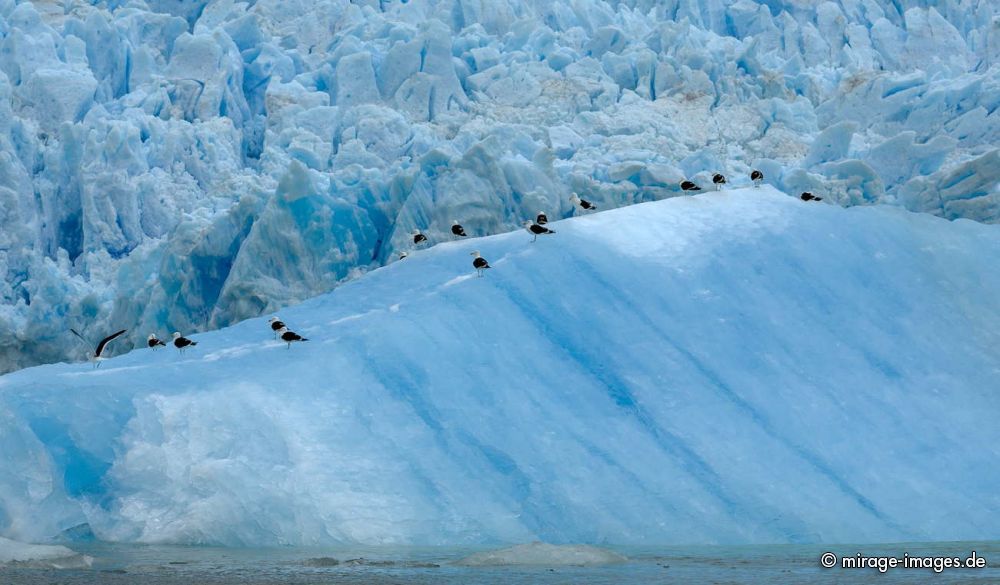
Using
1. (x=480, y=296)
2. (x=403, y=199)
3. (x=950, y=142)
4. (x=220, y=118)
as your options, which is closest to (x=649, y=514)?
(x=480, y=296)

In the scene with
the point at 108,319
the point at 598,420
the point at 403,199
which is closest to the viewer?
the point at 598,420

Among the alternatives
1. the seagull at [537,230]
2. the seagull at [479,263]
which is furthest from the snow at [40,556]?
the seagull at [537,230]

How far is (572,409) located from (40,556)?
330 cm

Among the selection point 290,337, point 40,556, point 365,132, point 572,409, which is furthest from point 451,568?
point 365,132

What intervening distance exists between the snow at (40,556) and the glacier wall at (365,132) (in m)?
6.99

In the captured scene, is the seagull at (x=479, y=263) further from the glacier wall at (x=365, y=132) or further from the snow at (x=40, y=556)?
the glacier wall at (x=365, y=132)

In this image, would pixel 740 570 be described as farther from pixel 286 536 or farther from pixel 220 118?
pixel 220 118

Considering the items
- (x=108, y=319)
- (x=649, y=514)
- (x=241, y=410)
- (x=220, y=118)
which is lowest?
(x=108, y=319)

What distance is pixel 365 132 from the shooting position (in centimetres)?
1741

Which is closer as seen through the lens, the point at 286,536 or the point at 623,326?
the point at 286,536

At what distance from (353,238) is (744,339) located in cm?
683

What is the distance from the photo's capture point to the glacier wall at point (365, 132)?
1398 centimetres

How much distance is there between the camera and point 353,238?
14.2 m

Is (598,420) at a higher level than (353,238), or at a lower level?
higher
